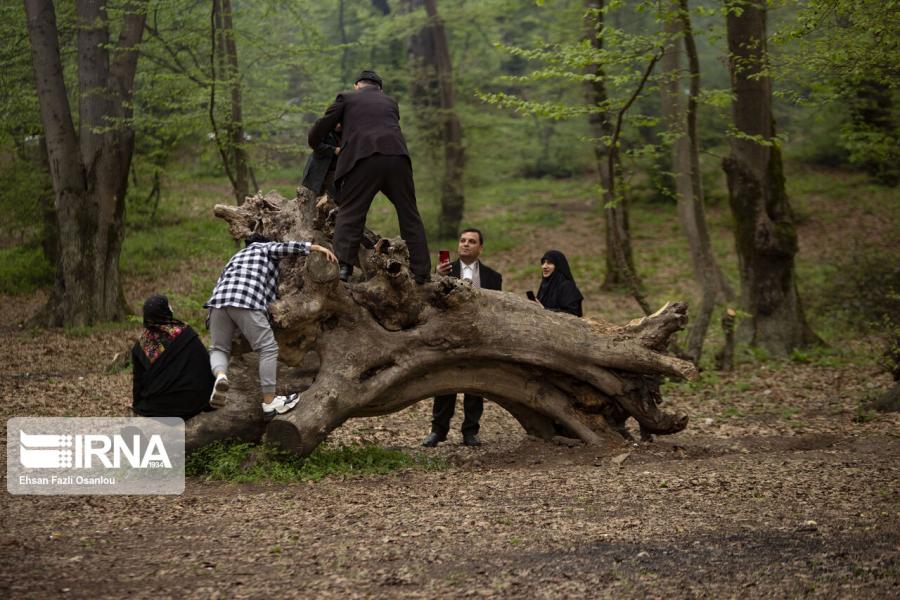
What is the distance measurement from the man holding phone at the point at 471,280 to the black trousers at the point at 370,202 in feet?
2.72

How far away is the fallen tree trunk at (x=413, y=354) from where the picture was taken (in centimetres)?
767

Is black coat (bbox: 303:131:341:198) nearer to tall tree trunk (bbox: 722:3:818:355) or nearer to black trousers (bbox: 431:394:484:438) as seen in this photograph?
black trousers (bbox: 431:394:484:438)

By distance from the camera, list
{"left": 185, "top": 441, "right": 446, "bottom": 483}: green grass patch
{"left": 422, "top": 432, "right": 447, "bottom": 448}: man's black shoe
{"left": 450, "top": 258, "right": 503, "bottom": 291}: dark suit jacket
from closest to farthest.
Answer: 1. {"left": 185, "top": 441, "right": 446, "bottom": 483}: green grass patch
2. {"left": 450, "top": 258, "right": 503, "bottom": 291}: dark suit jacket
3. {"left": 422, "top": 432, "right": 447, "bottom": 448}: man's black shoe

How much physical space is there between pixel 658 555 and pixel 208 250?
1896 cm

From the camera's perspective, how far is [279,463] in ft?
25.2

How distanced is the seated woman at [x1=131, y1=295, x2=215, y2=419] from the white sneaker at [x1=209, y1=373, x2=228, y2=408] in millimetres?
361

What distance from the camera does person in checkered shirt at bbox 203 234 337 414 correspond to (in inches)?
291

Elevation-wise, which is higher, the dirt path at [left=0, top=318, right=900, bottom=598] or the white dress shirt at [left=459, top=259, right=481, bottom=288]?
the white dress shirt at [left=459, top=259, right=481, bottom=288]

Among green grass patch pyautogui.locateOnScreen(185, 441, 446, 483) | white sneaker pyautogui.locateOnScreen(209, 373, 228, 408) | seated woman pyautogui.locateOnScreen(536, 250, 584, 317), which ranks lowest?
green grass patch pyautogui.locateOnScreen(185, 441, 446, 483)

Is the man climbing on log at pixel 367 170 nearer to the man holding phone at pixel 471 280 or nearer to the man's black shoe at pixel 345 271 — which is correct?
the man's black shoe at pixel 345 271

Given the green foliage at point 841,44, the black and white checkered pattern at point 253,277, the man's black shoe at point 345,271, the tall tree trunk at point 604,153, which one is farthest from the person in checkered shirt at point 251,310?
the tall tree trunk at point 604,153

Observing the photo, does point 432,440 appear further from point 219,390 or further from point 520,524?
point 520,524

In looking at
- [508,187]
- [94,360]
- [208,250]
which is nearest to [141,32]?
[94,360]

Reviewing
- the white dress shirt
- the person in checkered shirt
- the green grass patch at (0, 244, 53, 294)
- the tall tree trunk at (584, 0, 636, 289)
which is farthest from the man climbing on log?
the green grass patch at (0, 244, 53, 294)
